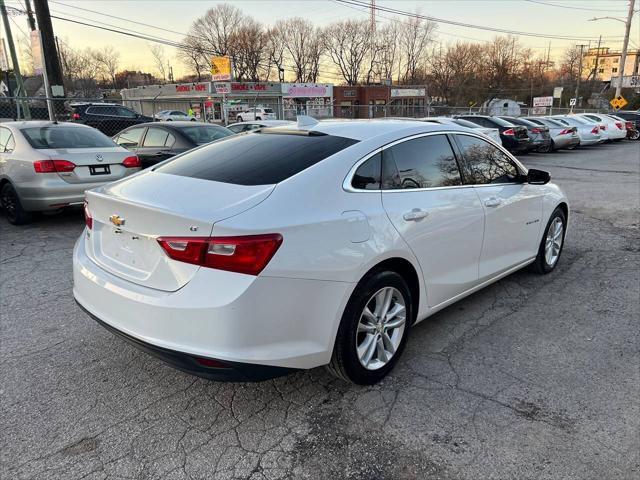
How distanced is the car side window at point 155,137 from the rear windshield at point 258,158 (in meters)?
5.50

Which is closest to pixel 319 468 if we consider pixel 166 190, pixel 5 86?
pixel 166 190

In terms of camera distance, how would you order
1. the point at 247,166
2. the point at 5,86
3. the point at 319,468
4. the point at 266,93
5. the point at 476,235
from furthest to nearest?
the point at 266,93 → the point at 5,86 → the point at 476,235 → the point at 247,166 → the point at 319,468

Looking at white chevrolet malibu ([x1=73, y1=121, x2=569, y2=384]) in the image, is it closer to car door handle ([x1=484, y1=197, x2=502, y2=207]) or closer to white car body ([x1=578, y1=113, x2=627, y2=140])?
car door handle ([x1=484, y1=197, x2=502, y2=207])

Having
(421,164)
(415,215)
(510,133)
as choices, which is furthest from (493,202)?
(510,133)

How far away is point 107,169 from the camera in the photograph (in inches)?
276

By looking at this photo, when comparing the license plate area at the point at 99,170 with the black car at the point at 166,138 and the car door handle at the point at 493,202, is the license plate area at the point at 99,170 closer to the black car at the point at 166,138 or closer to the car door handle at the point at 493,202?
the black car at the point at 166,138

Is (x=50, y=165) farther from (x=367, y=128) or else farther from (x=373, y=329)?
(x=373, y=329)

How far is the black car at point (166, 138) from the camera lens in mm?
8477

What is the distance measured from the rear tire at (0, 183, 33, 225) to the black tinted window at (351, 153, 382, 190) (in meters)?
5.92

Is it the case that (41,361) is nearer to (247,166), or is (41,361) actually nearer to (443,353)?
(247,166)

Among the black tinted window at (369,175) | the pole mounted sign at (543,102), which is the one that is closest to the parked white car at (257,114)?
the pole mounted sign at (543,102)

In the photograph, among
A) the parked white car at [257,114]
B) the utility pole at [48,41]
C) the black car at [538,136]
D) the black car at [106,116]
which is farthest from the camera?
the parked white car at [257,114]

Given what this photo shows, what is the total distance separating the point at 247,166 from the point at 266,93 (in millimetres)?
55446

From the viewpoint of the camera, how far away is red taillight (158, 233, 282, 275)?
2293mm
